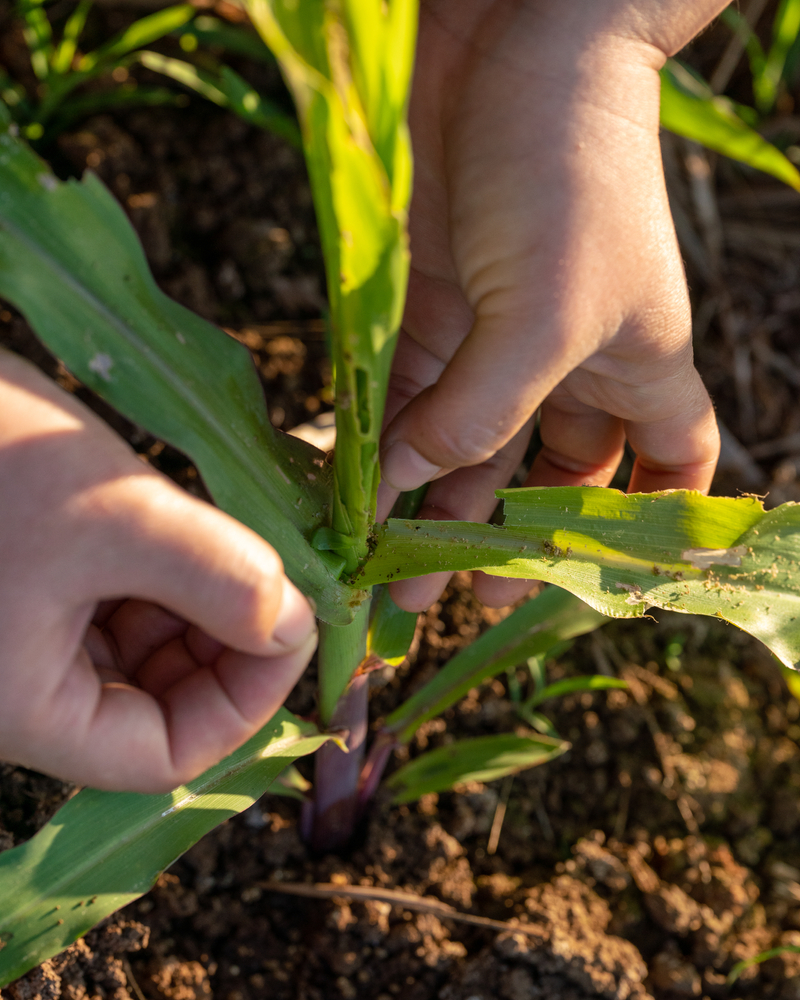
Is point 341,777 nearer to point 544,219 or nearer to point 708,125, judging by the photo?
point 544,219

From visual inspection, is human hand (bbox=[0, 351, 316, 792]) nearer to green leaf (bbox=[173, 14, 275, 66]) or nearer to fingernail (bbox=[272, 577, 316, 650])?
fingernail (bbox=[272, 577, 316, 650])

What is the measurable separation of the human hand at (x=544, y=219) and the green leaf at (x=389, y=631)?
1.4 inches

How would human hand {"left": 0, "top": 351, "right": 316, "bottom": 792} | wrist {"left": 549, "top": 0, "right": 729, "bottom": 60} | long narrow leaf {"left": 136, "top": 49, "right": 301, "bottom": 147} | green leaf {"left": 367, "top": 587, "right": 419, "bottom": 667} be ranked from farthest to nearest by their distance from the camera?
long narrow leaf {"left": 136, "top": 49, "right": 301, "bottom": 147}, green leaf {"left": 367, "top": 587, "right": 419, "bottom": 667}, wrist {"left": 549, "top": 0, "right": 729, "bottom": 60}, human hand {"left": 0, "top": 351, "right": 316, "bottom": 792}

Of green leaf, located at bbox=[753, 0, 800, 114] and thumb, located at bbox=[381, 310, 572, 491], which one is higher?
green leaf, located at bbox=[753, 0, 800, 114]

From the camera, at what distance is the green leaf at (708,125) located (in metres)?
1.41

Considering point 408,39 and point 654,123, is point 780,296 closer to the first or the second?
point 654,123

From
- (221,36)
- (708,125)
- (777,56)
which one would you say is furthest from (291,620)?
(777,56)

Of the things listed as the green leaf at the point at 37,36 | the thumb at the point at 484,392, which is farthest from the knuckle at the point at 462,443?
the green leaf at the point at 37,36

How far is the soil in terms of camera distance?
111 centimetres

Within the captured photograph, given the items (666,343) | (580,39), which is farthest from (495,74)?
(666,343)

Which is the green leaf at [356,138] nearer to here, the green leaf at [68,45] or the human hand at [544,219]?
the human hand at [544,219]

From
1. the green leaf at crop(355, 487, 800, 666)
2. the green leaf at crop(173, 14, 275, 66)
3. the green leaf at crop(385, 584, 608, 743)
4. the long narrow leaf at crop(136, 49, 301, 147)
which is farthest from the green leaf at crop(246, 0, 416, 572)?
the green leaf at crop(173, 14, 275, 66)

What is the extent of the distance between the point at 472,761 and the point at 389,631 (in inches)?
12.4

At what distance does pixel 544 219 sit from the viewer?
72 cm
